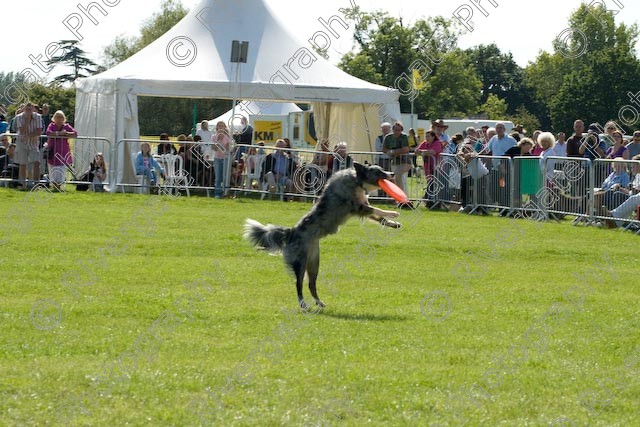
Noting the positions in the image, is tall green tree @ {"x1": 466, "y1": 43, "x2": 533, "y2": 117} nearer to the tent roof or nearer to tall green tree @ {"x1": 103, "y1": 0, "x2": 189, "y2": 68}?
tall green tree @ {"x1": 103, "y1": 0, "x2": 189, "y2": 68}

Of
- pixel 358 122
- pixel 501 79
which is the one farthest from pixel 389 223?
pixel 501 79

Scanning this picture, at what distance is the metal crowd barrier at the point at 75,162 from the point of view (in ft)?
90.3

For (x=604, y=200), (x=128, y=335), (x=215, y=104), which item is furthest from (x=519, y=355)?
(x=215, y=104)

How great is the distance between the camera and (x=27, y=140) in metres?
27.0

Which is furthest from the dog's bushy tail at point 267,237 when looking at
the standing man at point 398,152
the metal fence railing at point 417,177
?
the standing man at point 398,152

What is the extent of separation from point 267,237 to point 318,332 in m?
1.96

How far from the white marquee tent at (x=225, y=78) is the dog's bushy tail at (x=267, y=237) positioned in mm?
16745

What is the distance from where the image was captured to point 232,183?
28.6m

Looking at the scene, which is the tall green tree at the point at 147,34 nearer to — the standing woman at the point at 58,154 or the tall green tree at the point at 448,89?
the tall green tree at the point at 448,89

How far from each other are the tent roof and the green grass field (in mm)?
10827

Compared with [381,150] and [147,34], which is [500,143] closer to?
[381,150]

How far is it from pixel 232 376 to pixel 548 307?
5.27m

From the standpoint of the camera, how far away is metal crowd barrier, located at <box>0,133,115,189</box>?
90.3 feet

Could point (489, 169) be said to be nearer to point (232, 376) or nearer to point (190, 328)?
point (190, 328)
